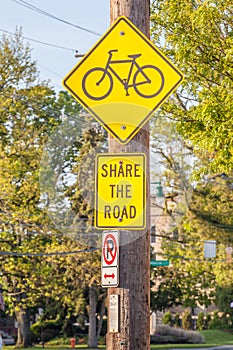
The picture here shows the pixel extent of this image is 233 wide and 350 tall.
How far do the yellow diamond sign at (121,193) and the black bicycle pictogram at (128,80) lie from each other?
18.4 inches

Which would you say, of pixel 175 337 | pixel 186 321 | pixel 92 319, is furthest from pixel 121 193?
pixel 186 321

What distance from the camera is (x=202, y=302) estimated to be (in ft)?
183

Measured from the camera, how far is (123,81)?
18.3ft

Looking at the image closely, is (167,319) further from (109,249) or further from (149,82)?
(149,82)

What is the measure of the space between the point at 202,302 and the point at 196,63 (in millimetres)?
43966

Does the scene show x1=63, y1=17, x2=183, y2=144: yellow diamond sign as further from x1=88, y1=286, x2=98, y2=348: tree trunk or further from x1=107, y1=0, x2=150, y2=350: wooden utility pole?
x1=88, y1=286, x2=98, y2=348: tree trunk

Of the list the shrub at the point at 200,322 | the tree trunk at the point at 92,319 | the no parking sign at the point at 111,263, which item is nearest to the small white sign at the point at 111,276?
the no parking sign at the point at 111,263

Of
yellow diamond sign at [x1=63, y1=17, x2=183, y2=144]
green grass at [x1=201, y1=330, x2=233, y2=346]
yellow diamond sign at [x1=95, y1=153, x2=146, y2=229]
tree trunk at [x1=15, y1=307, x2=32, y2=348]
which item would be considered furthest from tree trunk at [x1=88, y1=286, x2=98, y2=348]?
yellow diamond sign at [x1=63, y1=17, x2=183, y2=144]

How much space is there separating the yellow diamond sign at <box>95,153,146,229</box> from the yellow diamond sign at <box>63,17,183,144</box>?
0.21 m

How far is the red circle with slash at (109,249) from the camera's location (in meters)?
5.76

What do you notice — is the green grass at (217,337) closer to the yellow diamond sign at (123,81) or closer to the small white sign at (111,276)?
the small white sign at (111,276)

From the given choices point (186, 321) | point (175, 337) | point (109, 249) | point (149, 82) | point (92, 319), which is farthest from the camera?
point (186, 321)

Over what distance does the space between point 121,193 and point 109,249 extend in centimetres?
51

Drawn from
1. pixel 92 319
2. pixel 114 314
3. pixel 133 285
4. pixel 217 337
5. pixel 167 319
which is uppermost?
pixel 167 319
